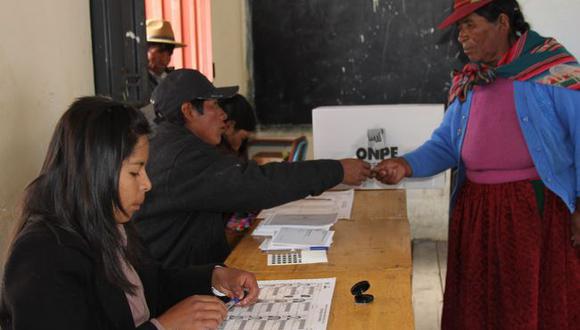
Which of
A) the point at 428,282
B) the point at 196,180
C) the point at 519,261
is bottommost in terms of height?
the point at 428,282

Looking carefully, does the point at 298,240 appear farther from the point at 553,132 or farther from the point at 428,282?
the point at 428,282

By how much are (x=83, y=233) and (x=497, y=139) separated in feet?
5.04

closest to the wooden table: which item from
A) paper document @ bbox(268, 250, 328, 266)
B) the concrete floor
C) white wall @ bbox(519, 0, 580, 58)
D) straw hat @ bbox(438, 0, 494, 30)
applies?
paper document @ bbox(268, 250, 328, 266)

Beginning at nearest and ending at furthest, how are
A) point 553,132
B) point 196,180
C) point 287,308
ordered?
point 287,308, point 196,180, point 553,132

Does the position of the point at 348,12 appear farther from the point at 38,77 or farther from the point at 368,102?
the point at 38,77

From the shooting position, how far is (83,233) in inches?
49.9

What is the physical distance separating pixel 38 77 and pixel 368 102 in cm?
288

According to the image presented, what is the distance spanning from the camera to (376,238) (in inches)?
84.5

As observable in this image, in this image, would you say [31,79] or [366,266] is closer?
[366,266]

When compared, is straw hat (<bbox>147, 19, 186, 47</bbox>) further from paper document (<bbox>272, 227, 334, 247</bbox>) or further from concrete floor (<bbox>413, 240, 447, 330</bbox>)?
concrete floor (<bbox>413, 240, 447, 330</bbox>)

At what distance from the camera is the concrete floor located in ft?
11.6

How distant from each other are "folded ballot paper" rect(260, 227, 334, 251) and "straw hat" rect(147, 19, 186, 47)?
1.85 meters

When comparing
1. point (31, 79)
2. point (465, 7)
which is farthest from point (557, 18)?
point (31, 79)

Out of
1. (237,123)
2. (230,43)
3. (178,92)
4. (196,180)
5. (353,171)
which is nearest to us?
(196,180)
